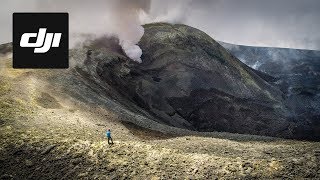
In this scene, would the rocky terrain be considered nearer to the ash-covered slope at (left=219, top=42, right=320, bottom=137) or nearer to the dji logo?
the dji logo

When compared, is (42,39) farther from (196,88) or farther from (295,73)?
(295,73)

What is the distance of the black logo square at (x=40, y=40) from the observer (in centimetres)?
4244

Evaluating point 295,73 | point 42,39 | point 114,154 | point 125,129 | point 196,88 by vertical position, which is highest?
point 295,73

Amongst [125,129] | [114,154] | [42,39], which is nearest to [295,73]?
[125,129]

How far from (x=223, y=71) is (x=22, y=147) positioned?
72915 mm

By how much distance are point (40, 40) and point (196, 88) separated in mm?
53499

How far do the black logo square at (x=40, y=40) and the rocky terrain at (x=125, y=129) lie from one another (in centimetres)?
185

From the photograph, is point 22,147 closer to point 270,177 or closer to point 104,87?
point 270,177

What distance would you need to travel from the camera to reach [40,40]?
139 ft

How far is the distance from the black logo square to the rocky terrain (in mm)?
1849

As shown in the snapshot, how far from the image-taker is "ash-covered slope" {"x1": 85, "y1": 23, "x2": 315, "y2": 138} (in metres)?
78.2

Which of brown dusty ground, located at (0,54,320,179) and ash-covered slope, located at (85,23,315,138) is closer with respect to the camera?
brown dusty ground, located at (0,54,320,179)

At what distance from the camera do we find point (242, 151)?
34.3 metres

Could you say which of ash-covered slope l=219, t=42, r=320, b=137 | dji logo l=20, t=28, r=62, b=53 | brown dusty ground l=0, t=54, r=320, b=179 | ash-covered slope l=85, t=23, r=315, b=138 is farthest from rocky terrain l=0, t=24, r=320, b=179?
ash-covered slope l=219, t=42, r=320, b=137
